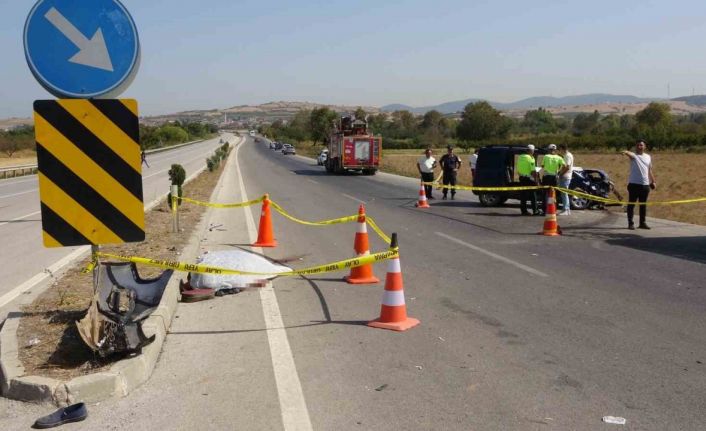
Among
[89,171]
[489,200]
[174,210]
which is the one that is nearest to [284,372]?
[89,171]

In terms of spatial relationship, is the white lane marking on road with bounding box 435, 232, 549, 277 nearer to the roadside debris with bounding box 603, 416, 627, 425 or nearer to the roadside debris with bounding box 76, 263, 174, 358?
the roadside debris with bounding box 603, 416, 627, 425

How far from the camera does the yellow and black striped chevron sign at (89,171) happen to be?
5234 millimetres

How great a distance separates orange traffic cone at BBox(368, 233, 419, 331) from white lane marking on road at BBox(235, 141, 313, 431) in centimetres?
97

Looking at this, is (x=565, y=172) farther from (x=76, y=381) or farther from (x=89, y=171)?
(x=76, y=381)

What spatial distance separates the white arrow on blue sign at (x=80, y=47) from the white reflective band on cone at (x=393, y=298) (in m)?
3.03

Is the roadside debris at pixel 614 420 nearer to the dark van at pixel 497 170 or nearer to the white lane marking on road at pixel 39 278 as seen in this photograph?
the white lane marking on road at pixel 39 278

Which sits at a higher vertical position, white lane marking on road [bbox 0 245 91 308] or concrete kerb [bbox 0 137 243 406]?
concrete kerb [bbox 0 137 243 406]

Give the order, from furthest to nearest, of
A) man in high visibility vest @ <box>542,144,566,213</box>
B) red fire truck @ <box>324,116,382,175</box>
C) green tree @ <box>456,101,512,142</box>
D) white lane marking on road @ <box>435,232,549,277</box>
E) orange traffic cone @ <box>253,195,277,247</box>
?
green tree @ <box>456,101,512,142</box> < red fire truck @ <box>324,116,382,175</box> < man in high visibility vest @ <box>542,144,566,213</box> < orange traffic cone @ <box>253,195,277,247</box> < white lane marking on road @ <box>435,232,549,277</box>

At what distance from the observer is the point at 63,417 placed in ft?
13.7

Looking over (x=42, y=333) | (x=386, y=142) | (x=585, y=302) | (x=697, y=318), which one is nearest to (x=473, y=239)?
(x=585, y=302)

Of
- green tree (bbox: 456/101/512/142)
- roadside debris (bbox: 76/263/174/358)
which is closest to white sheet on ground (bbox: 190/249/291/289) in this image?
roadside debris (bbox: 76/263/174/358)

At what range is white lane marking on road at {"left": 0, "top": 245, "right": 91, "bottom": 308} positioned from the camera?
25.8 ft

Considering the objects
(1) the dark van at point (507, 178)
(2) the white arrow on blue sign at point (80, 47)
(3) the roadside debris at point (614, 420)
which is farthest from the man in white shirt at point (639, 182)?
(2) the white arrow on blue sign at point (80, 47)

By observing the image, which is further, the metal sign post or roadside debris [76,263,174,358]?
the metal sign post
